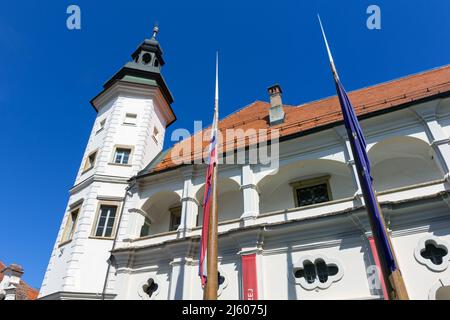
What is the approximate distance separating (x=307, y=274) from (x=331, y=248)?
1205 mm

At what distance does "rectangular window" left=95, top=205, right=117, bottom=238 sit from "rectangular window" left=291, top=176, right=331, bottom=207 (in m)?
8.62

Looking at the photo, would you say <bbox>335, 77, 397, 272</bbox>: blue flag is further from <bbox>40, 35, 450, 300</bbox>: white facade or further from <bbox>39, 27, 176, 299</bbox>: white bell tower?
<bbox>39, 27, 176, 299</bbox>: white bell tower

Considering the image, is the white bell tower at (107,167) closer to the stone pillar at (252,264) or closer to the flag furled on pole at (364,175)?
the stone pillar at (252,264)

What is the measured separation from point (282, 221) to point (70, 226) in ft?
35.2

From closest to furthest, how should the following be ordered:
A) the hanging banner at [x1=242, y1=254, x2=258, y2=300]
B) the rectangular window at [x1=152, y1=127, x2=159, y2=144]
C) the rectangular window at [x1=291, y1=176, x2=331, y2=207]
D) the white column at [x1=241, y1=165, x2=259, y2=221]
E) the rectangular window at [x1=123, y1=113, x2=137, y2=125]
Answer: the hanging banner at [x1=242, y1=254, x2=258, y2=300] < the white column at [x1=241, y1=165, x2=259, y2=221] < the rectangular window at [x1=291, y1=176, x2=331, y2=207] < the rectangular window at [x1=123, y1=113, x2=137, y2=125] < the rectangular window at [x1=152, y1=127, x2=159, y2=144]

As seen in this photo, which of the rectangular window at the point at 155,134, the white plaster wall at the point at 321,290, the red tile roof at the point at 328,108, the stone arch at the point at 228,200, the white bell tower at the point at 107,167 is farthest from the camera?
the rectangular window at the point at 155,134

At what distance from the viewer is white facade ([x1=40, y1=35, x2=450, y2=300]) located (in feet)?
34.8

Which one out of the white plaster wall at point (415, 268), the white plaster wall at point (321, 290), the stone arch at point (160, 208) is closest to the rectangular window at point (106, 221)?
the stone arch at point (160, 208)

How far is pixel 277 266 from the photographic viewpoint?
11820 mm

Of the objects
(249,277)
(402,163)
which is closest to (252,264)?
(249,277)

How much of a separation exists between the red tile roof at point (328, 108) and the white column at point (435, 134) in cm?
43

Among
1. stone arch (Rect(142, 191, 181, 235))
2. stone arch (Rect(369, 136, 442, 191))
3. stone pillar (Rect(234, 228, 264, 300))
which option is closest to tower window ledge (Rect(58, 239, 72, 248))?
stone arch (Rect(142, 191, 181, 235))

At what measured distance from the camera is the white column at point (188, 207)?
14.0 m
